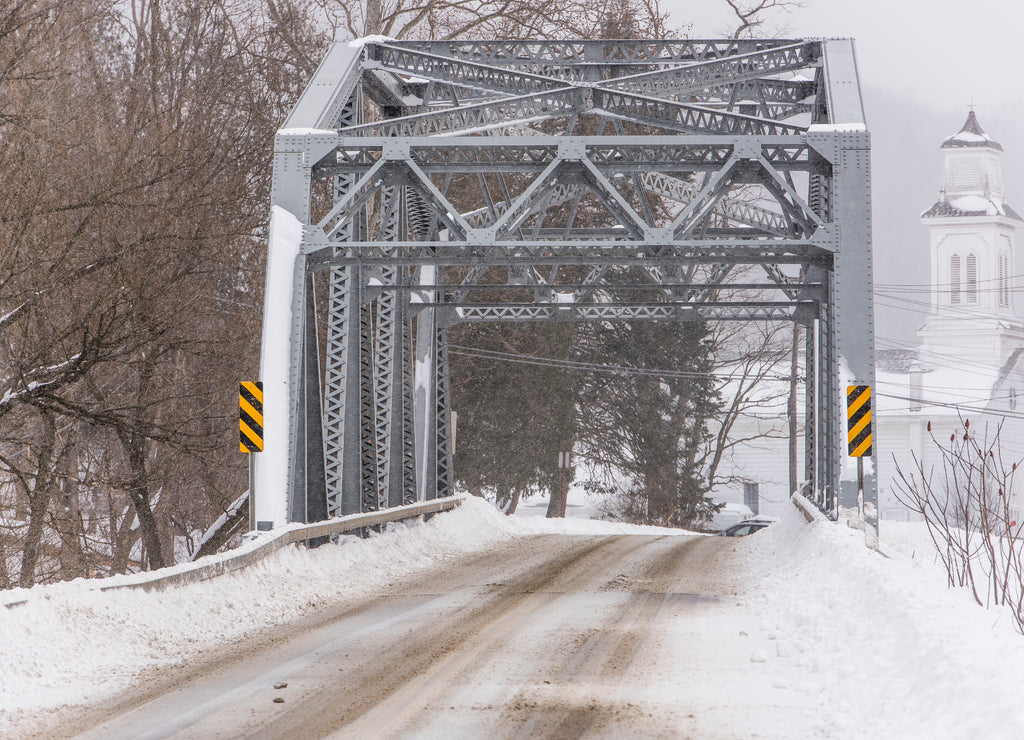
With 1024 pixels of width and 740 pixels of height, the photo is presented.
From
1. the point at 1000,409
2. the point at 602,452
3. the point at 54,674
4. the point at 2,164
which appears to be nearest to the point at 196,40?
the point at 2,164

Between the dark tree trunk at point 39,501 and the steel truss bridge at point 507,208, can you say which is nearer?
the steel truss bridge at point 507,208

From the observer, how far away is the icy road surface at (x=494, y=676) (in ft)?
21.7

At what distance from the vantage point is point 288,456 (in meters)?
14.1

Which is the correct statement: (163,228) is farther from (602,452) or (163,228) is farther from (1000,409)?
(1000,409)

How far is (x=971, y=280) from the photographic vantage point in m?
84.2

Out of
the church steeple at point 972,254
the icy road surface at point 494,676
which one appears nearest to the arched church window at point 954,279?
the church steeple at point 972,254

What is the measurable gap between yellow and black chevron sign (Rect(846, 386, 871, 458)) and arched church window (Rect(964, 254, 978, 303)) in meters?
74.2

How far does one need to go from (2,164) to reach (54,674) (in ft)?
31.6

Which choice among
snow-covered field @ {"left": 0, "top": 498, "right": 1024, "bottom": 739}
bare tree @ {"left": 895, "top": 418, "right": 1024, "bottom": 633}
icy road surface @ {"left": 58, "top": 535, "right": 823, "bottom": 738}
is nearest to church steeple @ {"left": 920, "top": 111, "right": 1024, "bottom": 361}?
bare tree @ {"left": 895, "top": 418, "right": 1024, "bottom": 633}

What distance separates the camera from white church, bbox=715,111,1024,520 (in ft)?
204

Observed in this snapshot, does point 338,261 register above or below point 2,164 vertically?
below

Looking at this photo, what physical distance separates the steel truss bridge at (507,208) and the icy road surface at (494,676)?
358 centimetres

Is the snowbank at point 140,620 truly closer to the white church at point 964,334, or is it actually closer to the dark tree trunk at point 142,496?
the dark tree trunk at point 142,496

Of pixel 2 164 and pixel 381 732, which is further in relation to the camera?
pixel 2 164
